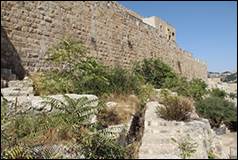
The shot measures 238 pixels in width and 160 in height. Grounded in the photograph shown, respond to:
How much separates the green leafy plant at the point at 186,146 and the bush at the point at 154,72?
8069 millimetres

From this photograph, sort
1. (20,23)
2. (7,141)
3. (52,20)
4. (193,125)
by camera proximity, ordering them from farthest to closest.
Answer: (52,20) < (20,23) < (193,125) < (7,141)

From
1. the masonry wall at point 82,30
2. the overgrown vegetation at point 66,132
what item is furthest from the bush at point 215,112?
the overgrown vegetation at point 66,132

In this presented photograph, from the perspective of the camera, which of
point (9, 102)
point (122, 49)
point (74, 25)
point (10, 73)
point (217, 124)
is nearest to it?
point (9, 102)

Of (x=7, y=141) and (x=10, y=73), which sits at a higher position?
(x=10, y=73)

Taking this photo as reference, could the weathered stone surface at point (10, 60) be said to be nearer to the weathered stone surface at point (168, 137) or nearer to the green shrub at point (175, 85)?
the weathered stone surface at point (168, 137)

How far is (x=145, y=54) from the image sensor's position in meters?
17.5

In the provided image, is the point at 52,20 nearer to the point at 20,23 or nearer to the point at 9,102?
the point at 20,23

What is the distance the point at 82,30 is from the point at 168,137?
6.66 metres

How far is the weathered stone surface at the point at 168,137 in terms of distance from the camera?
5.73m

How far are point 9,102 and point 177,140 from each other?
2907 mm

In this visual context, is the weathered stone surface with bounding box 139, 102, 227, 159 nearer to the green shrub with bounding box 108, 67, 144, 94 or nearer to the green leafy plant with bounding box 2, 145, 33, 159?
the green shrub with bounding box 108, 67, 144, 94

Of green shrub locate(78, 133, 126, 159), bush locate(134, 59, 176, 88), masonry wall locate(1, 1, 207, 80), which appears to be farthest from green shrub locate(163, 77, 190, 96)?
green shrub locate(78, 133, 126, 159)

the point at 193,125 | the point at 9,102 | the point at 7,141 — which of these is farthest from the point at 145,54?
the point at 7,141

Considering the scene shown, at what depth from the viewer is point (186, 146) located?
5.82 metres
